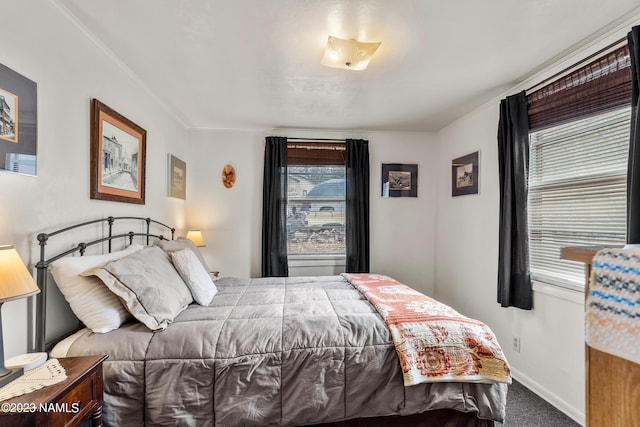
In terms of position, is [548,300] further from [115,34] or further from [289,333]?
[115,34]

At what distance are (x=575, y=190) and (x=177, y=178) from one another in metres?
3.66

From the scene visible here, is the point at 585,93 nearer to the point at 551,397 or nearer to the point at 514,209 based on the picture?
the point at 514,209

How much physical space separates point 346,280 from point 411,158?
201cm

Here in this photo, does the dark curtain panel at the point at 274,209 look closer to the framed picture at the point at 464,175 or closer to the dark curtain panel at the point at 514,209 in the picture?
the framed picture at the point at 464,175

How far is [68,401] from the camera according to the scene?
1.06m

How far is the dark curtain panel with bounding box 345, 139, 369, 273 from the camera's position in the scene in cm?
373

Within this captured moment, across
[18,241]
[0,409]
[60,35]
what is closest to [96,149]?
[60,35]

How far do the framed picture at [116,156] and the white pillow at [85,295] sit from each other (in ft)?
1.80

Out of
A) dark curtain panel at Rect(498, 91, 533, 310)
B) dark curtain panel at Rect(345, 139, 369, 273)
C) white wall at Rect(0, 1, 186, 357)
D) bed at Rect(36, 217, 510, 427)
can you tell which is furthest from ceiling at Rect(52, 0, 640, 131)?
bed at Rect(36, 217, 510, 427)

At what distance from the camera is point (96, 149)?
1.88 metres

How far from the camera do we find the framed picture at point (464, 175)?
3.08 metres

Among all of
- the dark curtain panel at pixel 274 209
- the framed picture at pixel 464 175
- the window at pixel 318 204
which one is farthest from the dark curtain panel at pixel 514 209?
the dark curtain panel at pixel 274 209

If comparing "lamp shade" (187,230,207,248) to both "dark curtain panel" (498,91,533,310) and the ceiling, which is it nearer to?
the ceiling

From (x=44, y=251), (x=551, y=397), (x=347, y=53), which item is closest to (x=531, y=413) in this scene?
(x=551, y=397)
